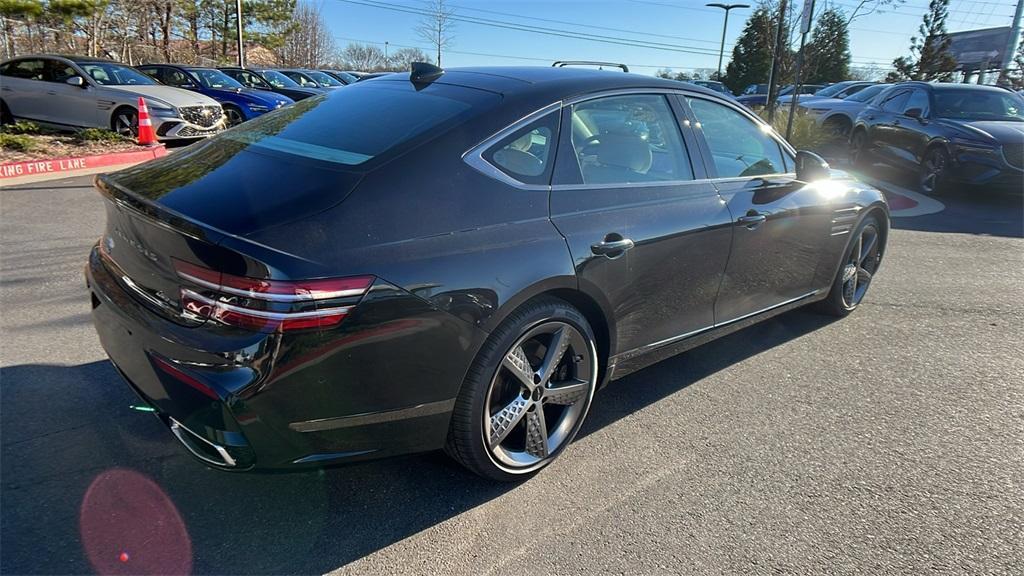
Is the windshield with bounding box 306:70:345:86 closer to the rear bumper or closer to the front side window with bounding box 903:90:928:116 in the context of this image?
the front side window with bounding box 903:90:928:116

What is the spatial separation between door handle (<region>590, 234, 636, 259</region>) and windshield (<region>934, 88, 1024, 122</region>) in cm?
979

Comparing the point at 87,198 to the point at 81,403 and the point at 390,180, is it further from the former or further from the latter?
the point at 390,180

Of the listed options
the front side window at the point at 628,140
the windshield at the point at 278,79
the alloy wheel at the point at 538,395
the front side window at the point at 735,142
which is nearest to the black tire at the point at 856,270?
the front side window at the point at 735,142

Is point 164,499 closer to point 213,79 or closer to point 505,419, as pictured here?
point 505,419

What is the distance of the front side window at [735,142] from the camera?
3.52 meters

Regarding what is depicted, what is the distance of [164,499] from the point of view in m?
2.46

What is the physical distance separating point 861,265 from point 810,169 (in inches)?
54.7

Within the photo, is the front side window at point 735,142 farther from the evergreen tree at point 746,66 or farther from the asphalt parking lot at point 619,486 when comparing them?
the evergreen tree at point 746,66

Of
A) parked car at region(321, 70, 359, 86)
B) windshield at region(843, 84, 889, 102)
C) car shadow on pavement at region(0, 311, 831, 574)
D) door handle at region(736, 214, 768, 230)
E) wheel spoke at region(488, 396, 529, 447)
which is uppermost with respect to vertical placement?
parked car at region(321, 70, 359, 86)

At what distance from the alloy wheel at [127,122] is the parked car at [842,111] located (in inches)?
520

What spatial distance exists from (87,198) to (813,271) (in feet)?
24.5

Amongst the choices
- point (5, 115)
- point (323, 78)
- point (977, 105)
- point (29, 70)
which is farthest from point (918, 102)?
point (323, 78)

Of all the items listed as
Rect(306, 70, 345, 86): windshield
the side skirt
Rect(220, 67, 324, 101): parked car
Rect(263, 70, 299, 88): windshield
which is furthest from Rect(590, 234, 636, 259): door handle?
Rect(306, 70, 345, 86): windshield

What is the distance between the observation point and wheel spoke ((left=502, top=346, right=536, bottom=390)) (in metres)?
2.53
